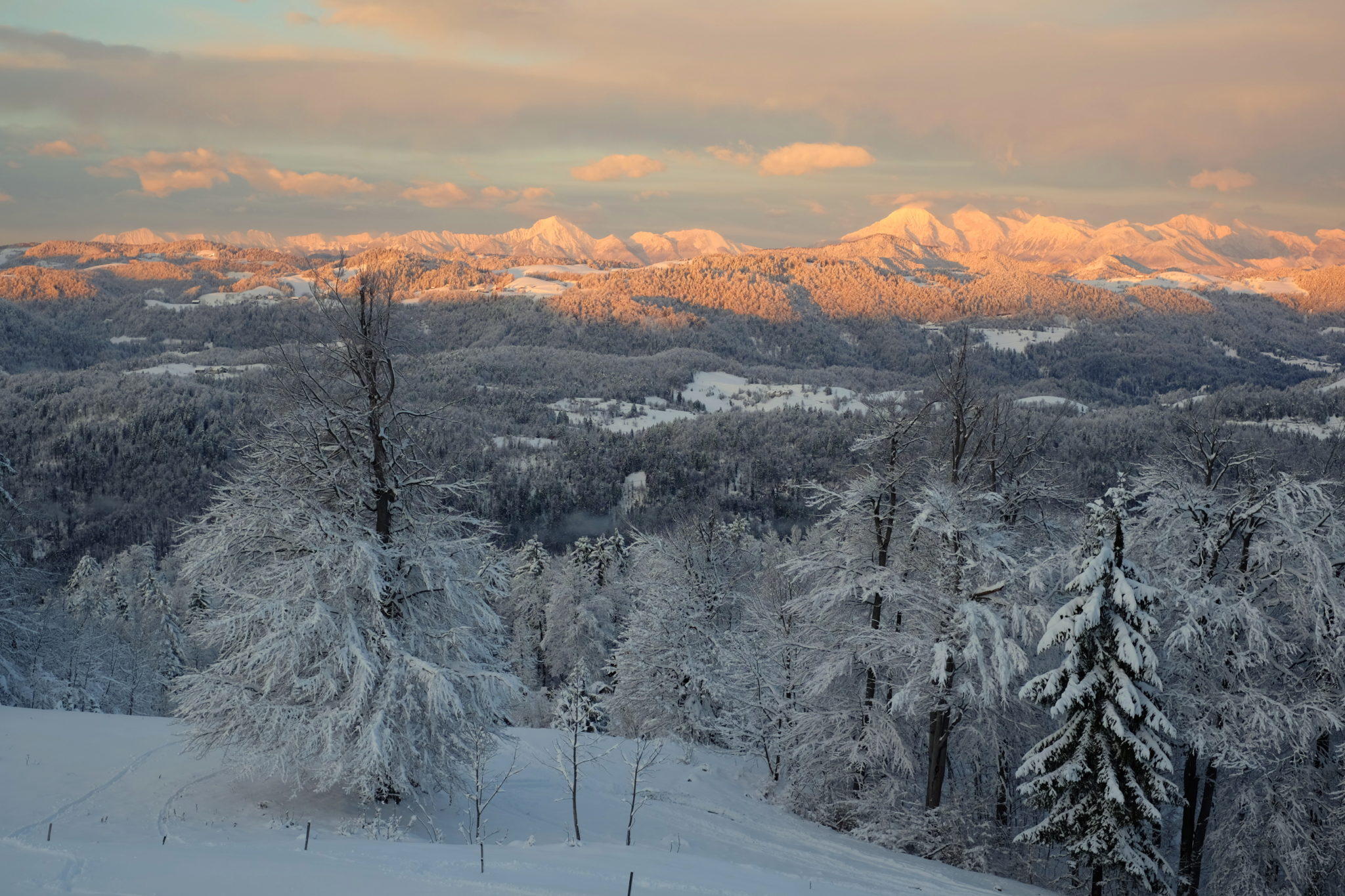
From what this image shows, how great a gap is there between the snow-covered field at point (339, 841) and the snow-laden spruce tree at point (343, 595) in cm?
94

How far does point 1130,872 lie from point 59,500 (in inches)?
6705

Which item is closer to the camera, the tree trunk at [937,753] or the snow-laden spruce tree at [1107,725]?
the snow-laden spruce tree at [1107,725]

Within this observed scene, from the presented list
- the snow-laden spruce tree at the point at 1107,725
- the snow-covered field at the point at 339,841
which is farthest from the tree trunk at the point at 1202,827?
the snow-covered field at the point at 339,841

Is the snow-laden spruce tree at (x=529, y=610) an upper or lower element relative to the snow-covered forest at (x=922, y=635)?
lower

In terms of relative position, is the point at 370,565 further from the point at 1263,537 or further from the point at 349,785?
the point at 1263,537

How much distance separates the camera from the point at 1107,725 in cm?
1426

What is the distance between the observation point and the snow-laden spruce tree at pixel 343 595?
13828mm

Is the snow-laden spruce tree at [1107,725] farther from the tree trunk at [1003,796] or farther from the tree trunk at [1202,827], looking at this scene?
the tree trunk at [1003,796]

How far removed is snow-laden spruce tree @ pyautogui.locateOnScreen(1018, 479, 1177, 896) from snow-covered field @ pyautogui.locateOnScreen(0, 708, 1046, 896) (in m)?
2.41

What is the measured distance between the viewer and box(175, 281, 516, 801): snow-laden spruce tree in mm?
13828

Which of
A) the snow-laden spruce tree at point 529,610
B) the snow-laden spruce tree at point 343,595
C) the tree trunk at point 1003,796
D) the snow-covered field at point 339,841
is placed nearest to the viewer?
the snow-covered field at point 339,841

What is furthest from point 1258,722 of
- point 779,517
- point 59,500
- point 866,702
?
point 59,500

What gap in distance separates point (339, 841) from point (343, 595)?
3909mm

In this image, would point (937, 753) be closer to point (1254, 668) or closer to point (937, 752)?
point (937, 752)
